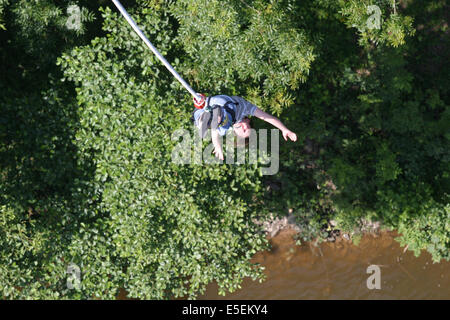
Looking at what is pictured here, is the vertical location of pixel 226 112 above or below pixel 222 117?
above

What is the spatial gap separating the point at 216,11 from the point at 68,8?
8.97 feet

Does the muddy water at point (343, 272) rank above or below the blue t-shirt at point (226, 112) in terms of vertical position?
below

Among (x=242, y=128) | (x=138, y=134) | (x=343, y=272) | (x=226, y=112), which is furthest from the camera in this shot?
(x=343, y=272)

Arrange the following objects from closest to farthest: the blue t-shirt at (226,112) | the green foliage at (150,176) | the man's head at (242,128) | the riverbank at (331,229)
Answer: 1. the blue t-shirt at (226,112)
2. the man's head at (242,128)
3. the green foliage at (150,176)
4. the riverbank at (331,229)

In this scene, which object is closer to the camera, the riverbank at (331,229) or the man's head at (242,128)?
the man's head at (242,128)

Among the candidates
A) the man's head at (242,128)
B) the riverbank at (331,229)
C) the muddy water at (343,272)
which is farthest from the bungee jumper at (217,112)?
the muddy water at (343,272)

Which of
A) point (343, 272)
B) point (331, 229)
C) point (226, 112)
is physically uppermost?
point (226, 112)

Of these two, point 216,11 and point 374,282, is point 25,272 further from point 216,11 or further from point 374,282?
point 374,282

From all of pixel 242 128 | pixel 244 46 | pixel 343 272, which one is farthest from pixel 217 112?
pixel 343 272

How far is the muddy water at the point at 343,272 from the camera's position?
10.1m

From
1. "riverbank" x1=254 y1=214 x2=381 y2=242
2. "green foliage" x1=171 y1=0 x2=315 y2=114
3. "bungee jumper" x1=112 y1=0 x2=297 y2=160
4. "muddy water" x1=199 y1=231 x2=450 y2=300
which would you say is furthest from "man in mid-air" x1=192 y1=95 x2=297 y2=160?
"muddy water" x1=199 y1=231 x2=450 y2=300

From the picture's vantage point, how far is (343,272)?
1045cm

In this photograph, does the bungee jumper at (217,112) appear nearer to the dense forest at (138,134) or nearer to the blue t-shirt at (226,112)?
the blue t-shirt at (226,112)

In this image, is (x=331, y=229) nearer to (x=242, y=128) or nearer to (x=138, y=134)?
(x=242, y=128)
